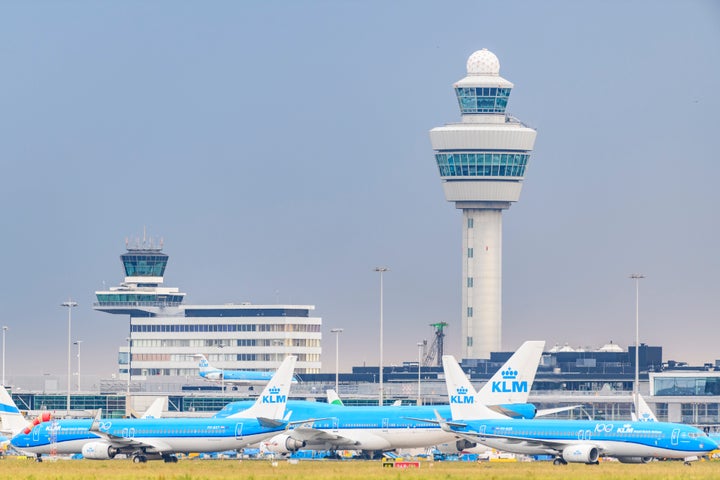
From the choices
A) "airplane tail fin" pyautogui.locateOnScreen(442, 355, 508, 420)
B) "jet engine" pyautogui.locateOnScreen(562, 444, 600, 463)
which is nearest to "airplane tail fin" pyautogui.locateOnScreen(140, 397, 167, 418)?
"airplane tail fin" pyautogui.locateOnScreen(442, 355, 508, 420)

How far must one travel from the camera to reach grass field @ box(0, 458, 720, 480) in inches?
4380

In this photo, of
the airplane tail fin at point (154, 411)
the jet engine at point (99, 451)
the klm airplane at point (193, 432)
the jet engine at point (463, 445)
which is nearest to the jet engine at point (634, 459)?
the jet engine at point (463, 445)

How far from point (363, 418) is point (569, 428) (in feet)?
66.7

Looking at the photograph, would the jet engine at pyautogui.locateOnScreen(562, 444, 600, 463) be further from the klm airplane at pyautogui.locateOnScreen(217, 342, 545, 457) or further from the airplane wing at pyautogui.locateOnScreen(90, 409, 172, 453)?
the airplane wing at pyautogui.locateOnScreen(90, 409, 172, 453)

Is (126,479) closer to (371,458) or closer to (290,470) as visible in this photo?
(290,470)

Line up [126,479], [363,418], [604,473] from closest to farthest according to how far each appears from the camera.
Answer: [126,479] → [604,473] → [363,418]

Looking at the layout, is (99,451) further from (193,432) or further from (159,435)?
(193,432)

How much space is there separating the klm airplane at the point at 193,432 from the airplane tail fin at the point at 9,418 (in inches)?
703

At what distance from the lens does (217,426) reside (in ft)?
449

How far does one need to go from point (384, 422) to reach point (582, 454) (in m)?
20.3

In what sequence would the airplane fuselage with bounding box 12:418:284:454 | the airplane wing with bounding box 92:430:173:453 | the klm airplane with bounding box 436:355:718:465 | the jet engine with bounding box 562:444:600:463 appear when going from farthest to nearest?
the airplane wing with bounding box 92:430:173:453 → the airplane fuselage with bounding box 12:418:284:454 → the klm airplane with bounding box 436:355:718:465 → the jet engine with bounding box 562:444:600:463

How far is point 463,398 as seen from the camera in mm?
135375

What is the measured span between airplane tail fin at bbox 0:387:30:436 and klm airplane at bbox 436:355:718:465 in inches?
1733

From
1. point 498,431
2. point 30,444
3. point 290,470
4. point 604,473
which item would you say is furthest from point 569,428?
point 30,444
